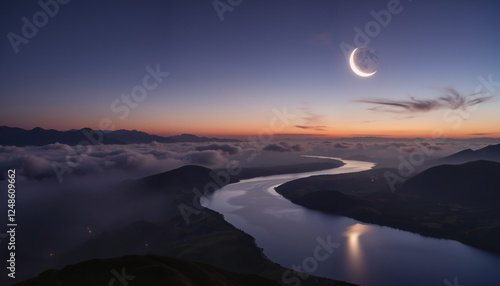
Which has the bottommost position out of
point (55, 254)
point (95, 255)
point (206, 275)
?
point (55, 254)

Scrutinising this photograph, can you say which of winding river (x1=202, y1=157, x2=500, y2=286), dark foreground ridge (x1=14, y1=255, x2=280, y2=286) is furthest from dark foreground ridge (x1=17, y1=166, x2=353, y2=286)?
winding river (x1=202, y1=157, x2=500, y2=286)

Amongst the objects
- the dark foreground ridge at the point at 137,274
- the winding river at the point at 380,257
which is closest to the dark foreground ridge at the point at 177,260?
the dark foreground ridge at the point at 137,274

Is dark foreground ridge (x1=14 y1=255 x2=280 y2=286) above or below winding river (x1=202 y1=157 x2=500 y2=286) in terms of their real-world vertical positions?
above

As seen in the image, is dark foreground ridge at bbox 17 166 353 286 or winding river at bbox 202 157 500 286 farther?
winding river at bbox 202 157 500 286

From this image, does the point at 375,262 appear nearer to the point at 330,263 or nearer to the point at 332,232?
the point at 330,263

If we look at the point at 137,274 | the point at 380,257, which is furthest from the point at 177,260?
the point at 380,257

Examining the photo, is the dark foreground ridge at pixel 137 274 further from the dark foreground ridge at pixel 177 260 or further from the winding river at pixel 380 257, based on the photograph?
the winding river at pixel 380 257

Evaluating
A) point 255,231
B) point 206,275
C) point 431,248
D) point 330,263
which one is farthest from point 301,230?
point 206,275

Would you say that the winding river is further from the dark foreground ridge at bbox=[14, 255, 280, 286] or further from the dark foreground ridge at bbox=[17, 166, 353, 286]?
the dark foreground ridge at bbox=[14, 255, 280, 286]

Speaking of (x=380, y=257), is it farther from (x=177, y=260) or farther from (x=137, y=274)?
(x=137, y=274)

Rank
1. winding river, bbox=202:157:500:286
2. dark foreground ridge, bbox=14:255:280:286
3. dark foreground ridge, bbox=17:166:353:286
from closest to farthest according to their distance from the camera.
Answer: dark foreground ridge, bbox=14:255:280:286, dark foreground ridge, bbox=17:166:353:286, winding river, bbox=202:157:500:286

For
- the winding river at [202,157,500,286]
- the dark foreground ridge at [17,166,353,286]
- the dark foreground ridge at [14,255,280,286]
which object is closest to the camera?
the dark foreground ridge at [14,255,280,286]
